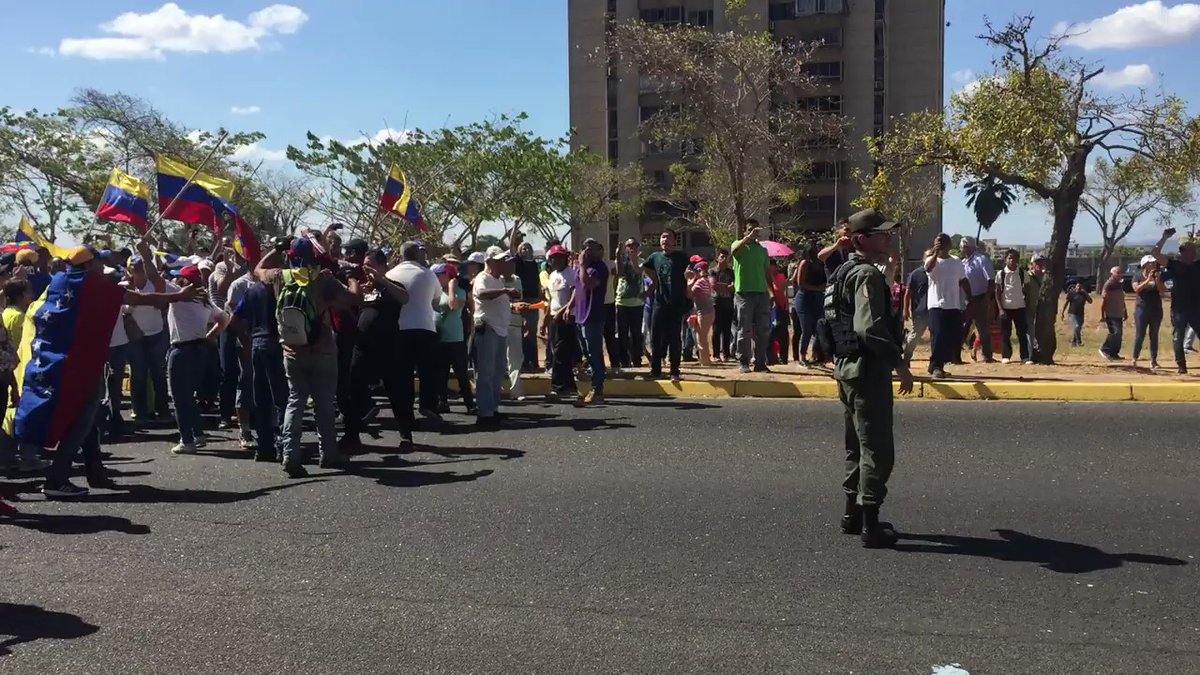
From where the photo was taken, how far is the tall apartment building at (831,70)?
63750 millimetres

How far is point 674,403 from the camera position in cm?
1107

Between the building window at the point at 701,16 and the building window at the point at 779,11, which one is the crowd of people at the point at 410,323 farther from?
the building window at the point at 779,11

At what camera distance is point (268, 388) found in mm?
8195

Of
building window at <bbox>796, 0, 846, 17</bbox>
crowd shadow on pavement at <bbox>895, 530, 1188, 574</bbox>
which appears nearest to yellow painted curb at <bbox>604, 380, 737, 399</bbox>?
crowd shadow on pavement at <bbox>895, 530, 1188, 574</bbox>

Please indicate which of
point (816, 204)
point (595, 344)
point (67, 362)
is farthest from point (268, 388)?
point (816, 204)

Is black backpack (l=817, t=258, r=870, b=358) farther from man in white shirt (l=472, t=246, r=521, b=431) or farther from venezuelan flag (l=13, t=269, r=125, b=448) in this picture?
venezuelan flag (l=13, t=269, r=125, b=448)

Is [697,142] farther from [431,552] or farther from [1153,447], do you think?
[431,552]

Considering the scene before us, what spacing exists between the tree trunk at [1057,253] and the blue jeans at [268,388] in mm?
10185

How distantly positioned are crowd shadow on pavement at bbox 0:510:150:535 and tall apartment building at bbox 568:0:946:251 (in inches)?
2224

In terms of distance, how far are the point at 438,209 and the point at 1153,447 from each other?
31.3 meters

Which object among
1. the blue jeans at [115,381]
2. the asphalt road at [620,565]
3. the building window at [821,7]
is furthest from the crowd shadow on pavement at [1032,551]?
the building window at [821,7]

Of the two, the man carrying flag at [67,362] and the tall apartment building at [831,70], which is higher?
the tall apartment building at [831,70]

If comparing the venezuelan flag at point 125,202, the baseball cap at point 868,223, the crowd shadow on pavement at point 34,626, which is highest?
the venezuelan flag at point 125,202

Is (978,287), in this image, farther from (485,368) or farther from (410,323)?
(410,323)
